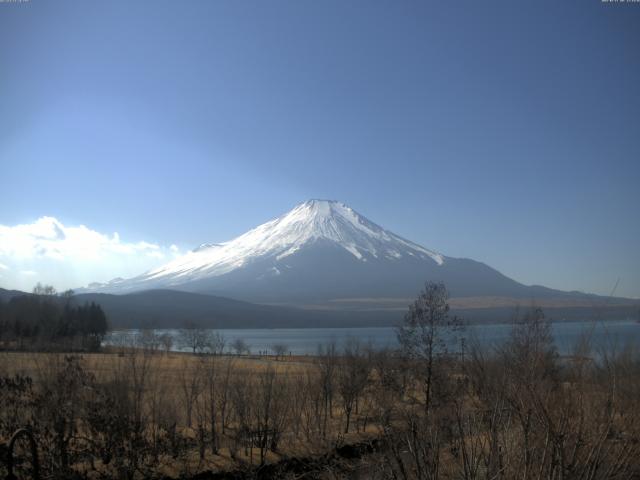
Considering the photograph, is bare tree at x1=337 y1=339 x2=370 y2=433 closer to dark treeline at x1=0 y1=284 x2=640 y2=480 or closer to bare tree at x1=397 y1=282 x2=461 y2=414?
dark treeline at x1=0 y1=284 x2=640 y2=480

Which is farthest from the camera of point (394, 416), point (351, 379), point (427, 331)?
point (427, 331)

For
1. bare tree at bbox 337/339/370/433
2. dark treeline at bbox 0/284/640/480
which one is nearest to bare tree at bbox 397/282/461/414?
dark treeline at bbox 0/284/640/480

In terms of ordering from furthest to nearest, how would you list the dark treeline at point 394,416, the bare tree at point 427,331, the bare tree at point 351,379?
1. the bare tree at point 427,331
2. the bare tree at point 351,379
3. the dark treeline at point 394,416

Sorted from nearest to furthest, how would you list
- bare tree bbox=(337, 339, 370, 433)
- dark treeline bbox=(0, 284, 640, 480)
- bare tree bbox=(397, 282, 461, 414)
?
dark treeline bbox=(0, 284, 640, 480), bare tree bbox=(337, 339, 370, 433), bare tree bbox=(397, 282, 461, 414)

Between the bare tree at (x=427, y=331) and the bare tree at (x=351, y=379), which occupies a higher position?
the bare tree at (x=427, y=331)

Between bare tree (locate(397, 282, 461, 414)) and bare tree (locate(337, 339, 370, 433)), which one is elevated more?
bare tree (locate(397, 282, 461, 414))

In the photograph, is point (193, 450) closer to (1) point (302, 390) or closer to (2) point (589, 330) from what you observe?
(1) point (302, 390)

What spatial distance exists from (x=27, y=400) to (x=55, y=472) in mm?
2164

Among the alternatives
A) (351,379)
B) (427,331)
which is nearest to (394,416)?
(351,379)

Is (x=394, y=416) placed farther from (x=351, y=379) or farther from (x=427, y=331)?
(x=427, y=331)

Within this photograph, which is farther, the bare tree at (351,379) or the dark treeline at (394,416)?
the bare tree at (351,379)

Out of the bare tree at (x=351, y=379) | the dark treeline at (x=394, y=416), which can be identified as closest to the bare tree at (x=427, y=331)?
the dark treeline at (x=394, y=416)


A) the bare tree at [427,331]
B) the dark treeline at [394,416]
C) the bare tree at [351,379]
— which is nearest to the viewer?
the dark treeline at [394,416]

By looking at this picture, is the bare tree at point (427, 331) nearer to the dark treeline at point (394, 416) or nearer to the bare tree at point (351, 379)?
the dark treeline at point (394, 416)
